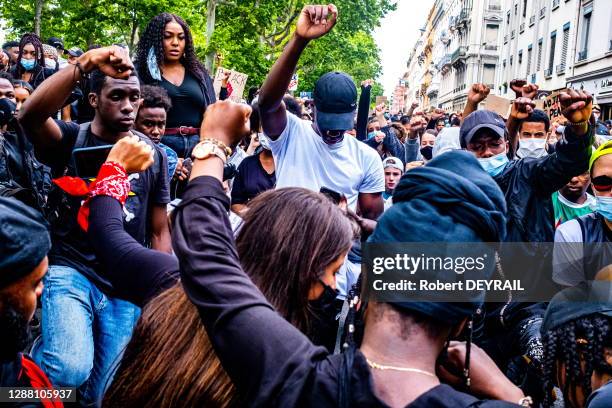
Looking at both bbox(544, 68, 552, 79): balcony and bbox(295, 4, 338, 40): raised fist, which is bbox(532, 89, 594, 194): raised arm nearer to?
bbox(295, 4, 338, 40): raised fist

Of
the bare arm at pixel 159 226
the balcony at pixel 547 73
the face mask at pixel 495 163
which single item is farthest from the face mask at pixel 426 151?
the balcony at pixel 547 73

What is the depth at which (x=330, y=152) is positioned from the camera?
12.8 feet

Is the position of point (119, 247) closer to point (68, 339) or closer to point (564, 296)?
point (68, 339)

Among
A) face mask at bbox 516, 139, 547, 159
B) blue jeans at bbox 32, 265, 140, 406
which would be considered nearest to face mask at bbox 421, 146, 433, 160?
face mask at bbox 516, 139, 547, 159

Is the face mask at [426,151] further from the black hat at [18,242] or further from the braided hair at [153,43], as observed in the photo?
the black hat at [18,242]

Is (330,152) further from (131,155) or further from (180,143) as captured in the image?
(180,143)

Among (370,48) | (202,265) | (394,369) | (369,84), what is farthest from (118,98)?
(370,48)

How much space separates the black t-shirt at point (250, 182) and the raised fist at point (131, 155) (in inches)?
104

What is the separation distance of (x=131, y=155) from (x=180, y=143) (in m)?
3.08

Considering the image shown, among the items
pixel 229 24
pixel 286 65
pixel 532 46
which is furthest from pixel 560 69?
pixel 286 65

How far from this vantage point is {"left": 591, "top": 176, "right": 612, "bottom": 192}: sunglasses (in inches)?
157

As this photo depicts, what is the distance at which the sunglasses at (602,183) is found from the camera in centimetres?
398

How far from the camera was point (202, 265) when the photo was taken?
1457mm

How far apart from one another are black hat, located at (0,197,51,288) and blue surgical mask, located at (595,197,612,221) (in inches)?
129
